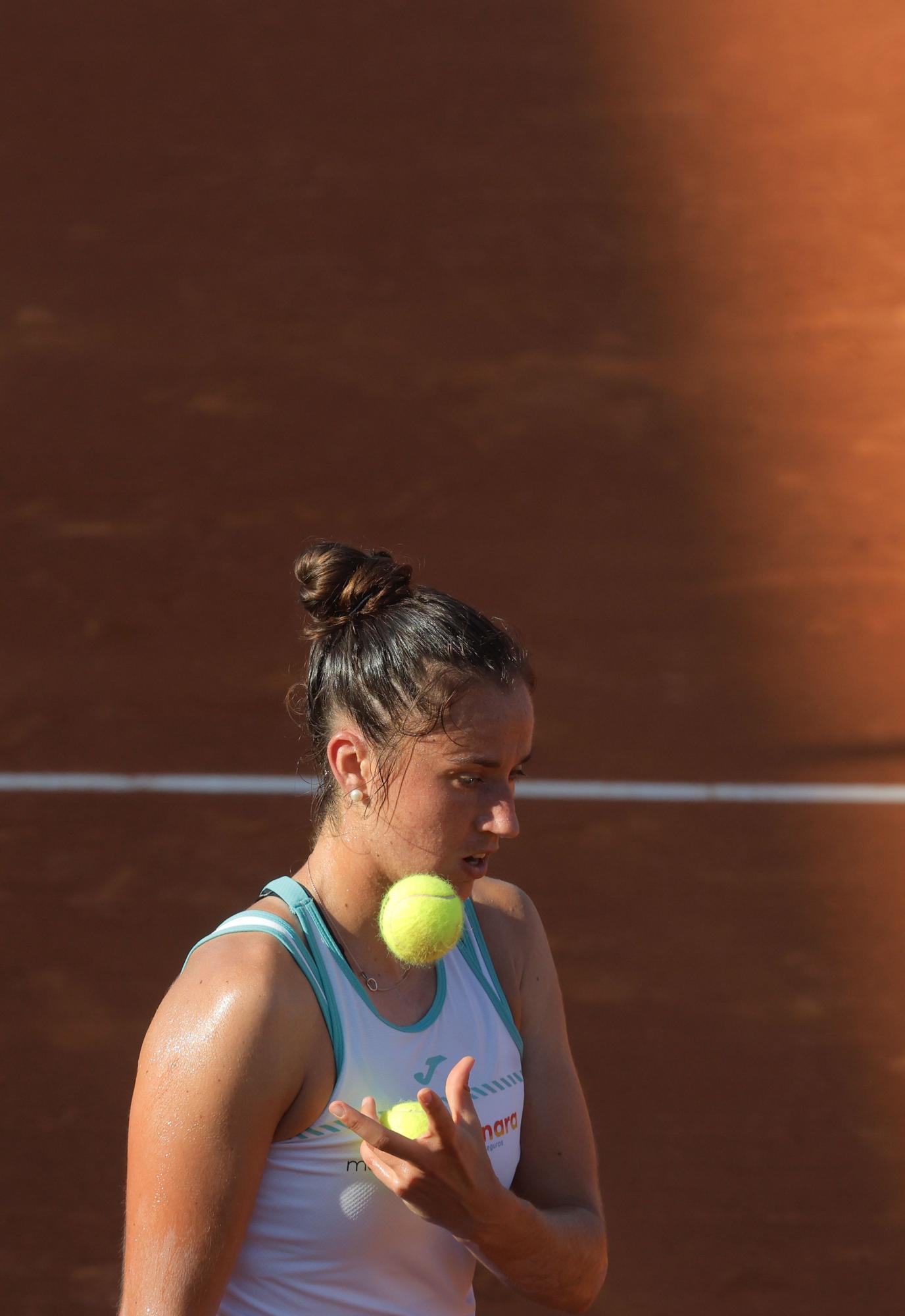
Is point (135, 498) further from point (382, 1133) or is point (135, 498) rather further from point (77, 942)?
point (382, 1133)

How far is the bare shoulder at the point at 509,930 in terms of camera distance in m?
1.53

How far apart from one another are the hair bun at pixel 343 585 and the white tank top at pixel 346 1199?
12.5 inches

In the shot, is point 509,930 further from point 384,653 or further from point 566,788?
point 566,788

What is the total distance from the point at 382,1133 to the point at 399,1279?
0.84 ft

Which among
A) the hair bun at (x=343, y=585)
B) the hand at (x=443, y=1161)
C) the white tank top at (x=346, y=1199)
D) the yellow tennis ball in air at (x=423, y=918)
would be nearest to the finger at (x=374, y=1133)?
the hand at (x=443, y=1161)

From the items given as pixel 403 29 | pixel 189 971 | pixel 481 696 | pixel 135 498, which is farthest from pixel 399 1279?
pixel 403 29

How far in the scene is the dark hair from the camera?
138 cm

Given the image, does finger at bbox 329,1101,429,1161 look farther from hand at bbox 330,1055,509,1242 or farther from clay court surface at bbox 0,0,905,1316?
clay court surface at bbox 0,0,905,1316

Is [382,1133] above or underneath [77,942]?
above

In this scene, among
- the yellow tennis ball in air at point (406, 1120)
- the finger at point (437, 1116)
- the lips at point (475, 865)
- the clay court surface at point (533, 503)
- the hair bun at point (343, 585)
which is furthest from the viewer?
the clay court surface at point (533, 503)

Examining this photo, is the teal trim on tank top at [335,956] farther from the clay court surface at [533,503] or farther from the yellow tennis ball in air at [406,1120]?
the clay court surface at [533,503]

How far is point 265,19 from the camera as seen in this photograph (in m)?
3.21

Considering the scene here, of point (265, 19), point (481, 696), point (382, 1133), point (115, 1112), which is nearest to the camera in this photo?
point (382, 1133)

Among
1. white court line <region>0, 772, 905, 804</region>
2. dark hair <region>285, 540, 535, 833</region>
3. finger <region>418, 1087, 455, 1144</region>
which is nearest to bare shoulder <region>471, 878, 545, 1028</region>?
dark hair <region>285, 540, 535, 833</region>
